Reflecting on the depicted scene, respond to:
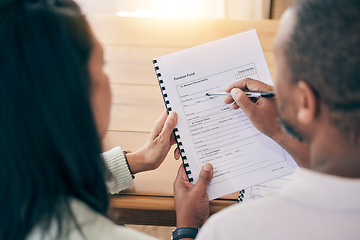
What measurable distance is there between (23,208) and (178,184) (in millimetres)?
370

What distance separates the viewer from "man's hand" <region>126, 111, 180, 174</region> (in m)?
0.87

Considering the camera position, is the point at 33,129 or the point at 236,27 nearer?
the point at 33,129

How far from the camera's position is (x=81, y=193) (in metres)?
0.57

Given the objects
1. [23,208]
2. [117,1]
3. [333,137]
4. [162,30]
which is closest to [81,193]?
[23,208]

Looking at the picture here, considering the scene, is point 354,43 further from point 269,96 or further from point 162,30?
point 162,30

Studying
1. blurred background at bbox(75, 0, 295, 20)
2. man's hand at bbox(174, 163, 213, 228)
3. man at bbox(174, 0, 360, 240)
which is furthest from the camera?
blurred background at bbox(75, 0, 295, 20)

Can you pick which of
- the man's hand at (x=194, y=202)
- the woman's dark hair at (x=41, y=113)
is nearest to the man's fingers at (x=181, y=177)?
the man's hand at (x=194, y=202)

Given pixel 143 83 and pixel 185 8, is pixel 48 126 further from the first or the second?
pixel 185 8

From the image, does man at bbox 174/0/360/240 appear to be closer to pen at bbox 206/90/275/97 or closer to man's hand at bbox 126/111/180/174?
pen at bbox 206/90/275/97

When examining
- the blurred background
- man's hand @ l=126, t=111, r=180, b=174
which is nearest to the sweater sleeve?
man's hand @ l=126, t=111, r=180, b=174

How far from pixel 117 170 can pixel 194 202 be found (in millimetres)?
197

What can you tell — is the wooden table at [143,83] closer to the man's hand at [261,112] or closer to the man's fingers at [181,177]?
the man's fingers at [181,177]

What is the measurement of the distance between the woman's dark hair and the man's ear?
11.8 inches

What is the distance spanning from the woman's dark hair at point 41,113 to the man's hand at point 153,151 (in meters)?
0.31
